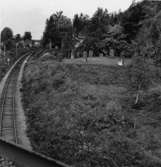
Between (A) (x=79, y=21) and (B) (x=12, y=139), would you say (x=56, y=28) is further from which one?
(B) (x=12, y=139)

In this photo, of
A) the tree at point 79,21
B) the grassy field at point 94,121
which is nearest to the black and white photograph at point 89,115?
the grassy field at point 94,121

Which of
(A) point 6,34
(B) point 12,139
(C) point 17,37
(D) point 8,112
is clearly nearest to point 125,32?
(D) point 8,112

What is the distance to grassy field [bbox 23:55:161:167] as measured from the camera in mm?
14547

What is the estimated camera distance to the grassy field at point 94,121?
14.5 meters

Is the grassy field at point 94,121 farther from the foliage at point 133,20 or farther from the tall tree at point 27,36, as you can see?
the tall tree at point 27,36

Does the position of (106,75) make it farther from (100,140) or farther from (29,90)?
(100,140)

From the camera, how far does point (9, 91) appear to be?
3506 cm

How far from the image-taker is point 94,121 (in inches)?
728

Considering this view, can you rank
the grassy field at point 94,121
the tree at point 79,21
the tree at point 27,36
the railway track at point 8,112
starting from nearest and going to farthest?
the grassy field at point 94,121 → the railway track at point 8,112 → the tree at point 79,21 → the tree at point 27,36

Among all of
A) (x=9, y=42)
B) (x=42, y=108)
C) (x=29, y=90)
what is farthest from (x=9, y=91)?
(x=9, y=42)

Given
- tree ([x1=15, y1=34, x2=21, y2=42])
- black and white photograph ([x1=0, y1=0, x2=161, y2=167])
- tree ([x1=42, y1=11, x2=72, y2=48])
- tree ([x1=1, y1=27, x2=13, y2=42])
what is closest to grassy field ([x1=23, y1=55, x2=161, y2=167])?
black and white photograph ([x1=0, y1=0, x2=161, y2=167])

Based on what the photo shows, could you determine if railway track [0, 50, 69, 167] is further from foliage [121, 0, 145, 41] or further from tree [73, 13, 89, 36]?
tree [73, 13, 89, 36]

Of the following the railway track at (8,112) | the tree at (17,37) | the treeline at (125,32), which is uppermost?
the tree at (17,37)

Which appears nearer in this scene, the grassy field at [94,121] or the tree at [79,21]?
the grassy field at [94,121]
